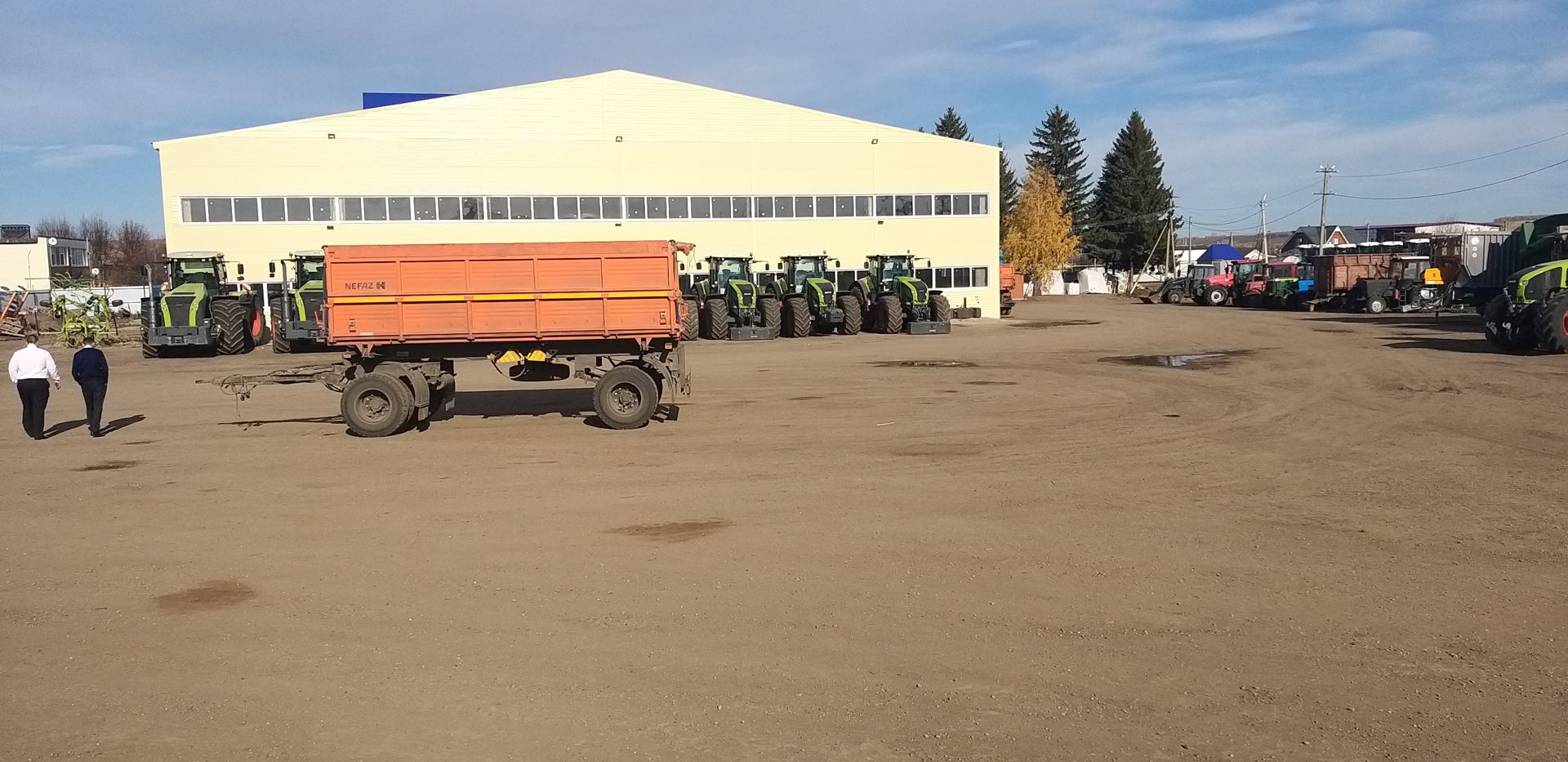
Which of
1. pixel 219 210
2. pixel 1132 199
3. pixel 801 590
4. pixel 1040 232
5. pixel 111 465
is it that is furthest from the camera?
pixel 1132 199

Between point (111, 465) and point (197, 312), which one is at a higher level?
point (197, 312)

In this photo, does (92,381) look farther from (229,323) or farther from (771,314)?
(771,314)

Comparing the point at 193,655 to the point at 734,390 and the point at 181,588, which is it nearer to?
the point at 181,588

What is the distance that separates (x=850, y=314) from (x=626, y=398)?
1910cm

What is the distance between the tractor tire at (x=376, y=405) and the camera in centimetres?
1298

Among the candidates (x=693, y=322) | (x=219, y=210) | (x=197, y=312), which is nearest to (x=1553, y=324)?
(x=693, y=322)

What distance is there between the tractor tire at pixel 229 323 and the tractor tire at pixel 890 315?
18066mm

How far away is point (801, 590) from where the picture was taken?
6.54 meters

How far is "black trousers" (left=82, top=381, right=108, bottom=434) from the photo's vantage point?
524 inches

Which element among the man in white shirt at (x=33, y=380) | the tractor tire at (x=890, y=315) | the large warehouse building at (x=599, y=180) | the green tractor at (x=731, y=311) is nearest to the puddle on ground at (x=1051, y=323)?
the large warehouse building at (x=599, y=180)

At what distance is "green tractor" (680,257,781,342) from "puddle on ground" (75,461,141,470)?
763 inches

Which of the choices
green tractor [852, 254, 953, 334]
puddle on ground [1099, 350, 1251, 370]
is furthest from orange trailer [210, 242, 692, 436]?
green tractor [852, 254, 953, 334]

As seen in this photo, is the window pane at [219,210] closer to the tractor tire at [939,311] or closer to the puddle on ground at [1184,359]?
the tractor tire at [939,311]

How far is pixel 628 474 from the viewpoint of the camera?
34.0 feet
